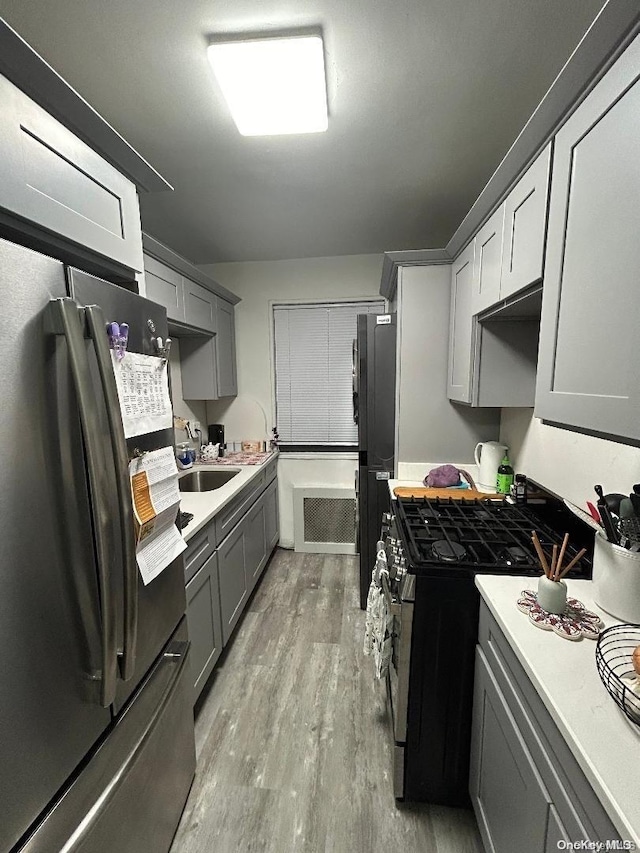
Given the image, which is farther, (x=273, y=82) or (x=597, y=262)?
(x=273, y=82)

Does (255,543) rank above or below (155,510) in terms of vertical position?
below

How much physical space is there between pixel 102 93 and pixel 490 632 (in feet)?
7.57

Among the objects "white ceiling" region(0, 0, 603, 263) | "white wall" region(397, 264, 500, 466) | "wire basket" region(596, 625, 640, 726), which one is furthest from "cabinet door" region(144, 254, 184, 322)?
"wire basket" region(596, 625, 640, 726)

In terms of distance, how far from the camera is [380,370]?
237 cm

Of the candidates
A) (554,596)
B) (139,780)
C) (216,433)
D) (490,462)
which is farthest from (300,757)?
(216,433)

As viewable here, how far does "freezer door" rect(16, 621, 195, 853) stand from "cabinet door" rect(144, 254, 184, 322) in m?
1.65

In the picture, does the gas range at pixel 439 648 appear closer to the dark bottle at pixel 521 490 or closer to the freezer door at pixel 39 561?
the dark bottle at pixel 521 490

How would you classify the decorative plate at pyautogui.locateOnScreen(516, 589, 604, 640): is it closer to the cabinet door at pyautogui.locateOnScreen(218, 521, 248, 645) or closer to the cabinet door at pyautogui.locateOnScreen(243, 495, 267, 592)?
the cabinet door at pyautogui.locateOnScreen(218, 521, 248, 645)

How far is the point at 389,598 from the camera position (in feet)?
4.63

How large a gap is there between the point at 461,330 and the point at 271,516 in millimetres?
2118

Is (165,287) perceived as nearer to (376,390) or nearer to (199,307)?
(199,307)

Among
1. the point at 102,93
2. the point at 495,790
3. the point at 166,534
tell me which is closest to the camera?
the point at 495,790

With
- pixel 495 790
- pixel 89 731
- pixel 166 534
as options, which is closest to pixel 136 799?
pixel 89 731

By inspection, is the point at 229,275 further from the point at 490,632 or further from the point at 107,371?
the point at 490,632
